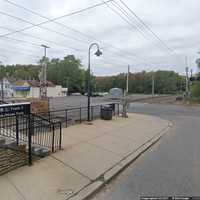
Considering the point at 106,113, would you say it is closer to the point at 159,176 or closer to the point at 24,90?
the point at 159,176

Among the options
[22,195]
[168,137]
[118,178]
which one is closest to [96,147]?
[118,178]

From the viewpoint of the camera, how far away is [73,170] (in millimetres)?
5836

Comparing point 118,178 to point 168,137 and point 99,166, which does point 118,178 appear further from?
point 168,137

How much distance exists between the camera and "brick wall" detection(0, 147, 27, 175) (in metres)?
5.58

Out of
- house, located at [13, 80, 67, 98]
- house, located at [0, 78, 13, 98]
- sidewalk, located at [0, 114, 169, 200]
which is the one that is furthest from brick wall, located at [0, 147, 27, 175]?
Result: house, located at [0, 78, 13, 98]

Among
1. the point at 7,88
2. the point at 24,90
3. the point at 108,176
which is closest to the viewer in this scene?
the point at 108,176

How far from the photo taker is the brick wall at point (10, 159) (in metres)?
5.58

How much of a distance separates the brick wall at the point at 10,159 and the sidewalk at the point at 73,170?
222 mm

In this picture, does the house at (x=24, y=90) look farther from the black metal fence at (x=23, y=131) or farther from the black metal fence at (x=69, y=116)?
the black metal fence at (x=23, y=131)

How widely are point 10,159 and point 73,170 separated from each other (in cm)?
171

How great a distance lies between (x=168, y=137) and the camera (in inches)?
445

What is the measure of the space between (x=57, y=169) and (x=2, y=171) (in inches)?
52.2

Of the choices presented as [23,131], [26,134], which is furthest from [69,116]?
[26,134]

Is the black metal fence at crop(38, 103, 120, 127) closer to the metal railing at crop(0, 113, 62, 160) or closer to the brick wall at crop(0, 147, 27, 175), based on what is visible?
the metal railing at crop(0, 113, 62, 160)
